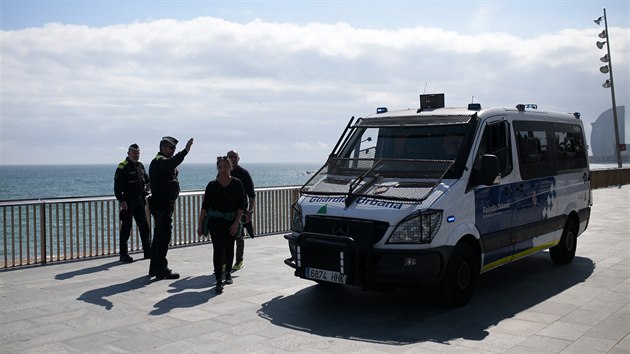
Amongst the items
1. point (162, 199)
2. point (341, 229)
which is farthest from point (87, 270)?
point (341, 229)

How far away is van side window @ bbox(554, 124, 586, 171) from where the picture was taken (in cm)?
1024

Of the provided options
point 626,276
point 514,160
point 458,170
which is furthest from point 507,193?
point 626,276

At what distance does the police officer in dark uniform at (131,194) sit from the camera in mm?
10570

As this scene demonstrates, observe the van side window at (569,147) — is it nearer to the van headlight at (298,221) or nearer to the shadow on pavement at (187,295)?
the van headlight at (298,221)

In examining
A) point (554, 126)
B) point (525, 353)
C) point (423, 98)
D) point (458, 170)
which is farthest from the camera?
point (554, 126)

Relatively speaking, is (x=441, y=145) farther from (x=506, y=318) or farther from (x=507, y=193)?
(x=506, y=318)

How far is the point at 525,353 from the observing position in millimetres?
5848

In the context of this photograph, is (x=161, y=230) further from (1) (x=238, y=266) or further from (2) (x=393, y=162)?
(2) (x=393, y=162)

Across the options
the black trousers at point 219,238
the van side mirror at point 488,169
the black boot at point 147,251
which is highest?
the van side mirror at point 488,169

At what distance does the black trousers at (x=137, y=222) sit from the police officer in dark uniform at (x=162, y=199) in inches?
52.1

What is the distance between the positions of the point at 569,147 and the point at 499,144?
2758 mm

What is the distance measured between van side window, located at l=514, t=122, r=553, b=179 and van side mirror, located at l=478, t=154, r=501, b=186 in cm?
136

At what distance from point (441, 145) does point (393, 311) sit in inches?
84.8

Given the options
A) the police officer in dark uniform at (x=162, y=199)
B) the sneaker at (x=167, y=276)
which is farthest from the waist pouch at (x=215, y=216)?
the sneaker at (x=167, y=276)
